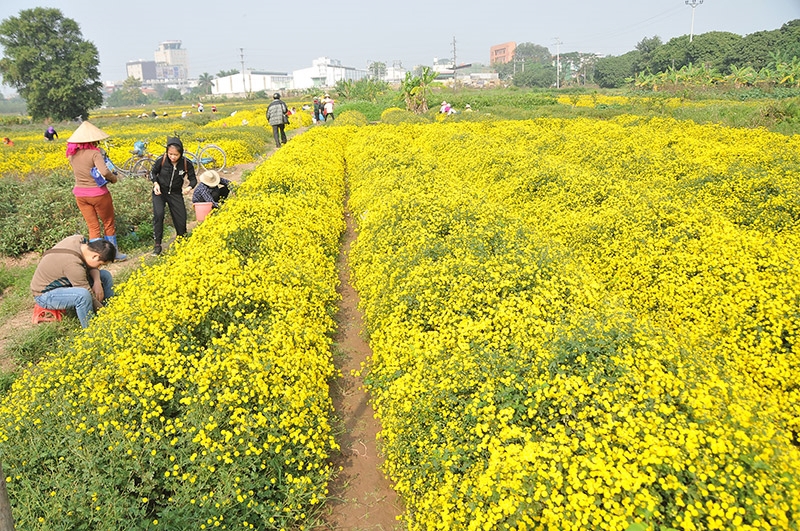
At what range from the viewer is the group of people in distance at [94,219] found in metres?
5.57

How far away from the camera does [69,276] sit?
18.2ft

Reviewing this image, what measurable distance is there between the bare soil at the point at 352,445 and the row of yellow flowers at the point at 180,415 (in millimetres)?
209

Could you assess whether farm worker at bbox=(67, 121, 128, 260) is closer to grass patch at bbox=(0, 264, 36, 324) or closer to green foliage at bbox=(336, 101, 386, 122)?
grass patch at bbox=(0, 264, 36, 324)

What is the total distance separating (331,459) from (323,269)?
9.35ft

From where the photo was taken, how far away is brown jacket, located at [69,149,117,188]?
7496 millimetres

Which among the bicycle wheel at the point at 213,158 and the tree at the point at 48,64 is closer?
the bicycle wheel at the point at 213,158

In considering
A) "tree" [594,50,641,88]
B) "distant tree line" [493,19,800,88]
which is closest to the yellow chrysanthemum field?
"distant tree line" [493,19,800,88]

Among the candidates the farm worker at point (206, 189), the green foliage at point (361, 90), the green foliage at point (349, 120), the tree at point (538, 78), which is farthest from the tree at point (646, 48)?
the farm worker at point (206, 189)

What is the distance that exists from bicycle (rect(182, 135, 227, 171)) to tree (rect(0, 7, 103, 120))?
1655 inches

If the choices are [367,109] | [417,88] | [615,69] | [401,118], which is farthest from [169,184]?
[615,69]

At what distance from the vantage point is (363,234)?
757cm

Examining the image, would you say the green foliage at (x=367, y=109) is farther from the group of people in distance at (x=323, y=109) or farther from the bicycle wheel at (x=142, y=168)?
the bicycle wheel at (x=142, y=168)

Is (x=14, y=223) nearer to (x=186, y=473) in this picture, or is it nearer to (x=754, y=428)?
(x=186, y=473)

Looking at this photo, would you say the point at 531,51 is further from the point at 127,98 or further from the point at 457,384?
the point at 457,384
